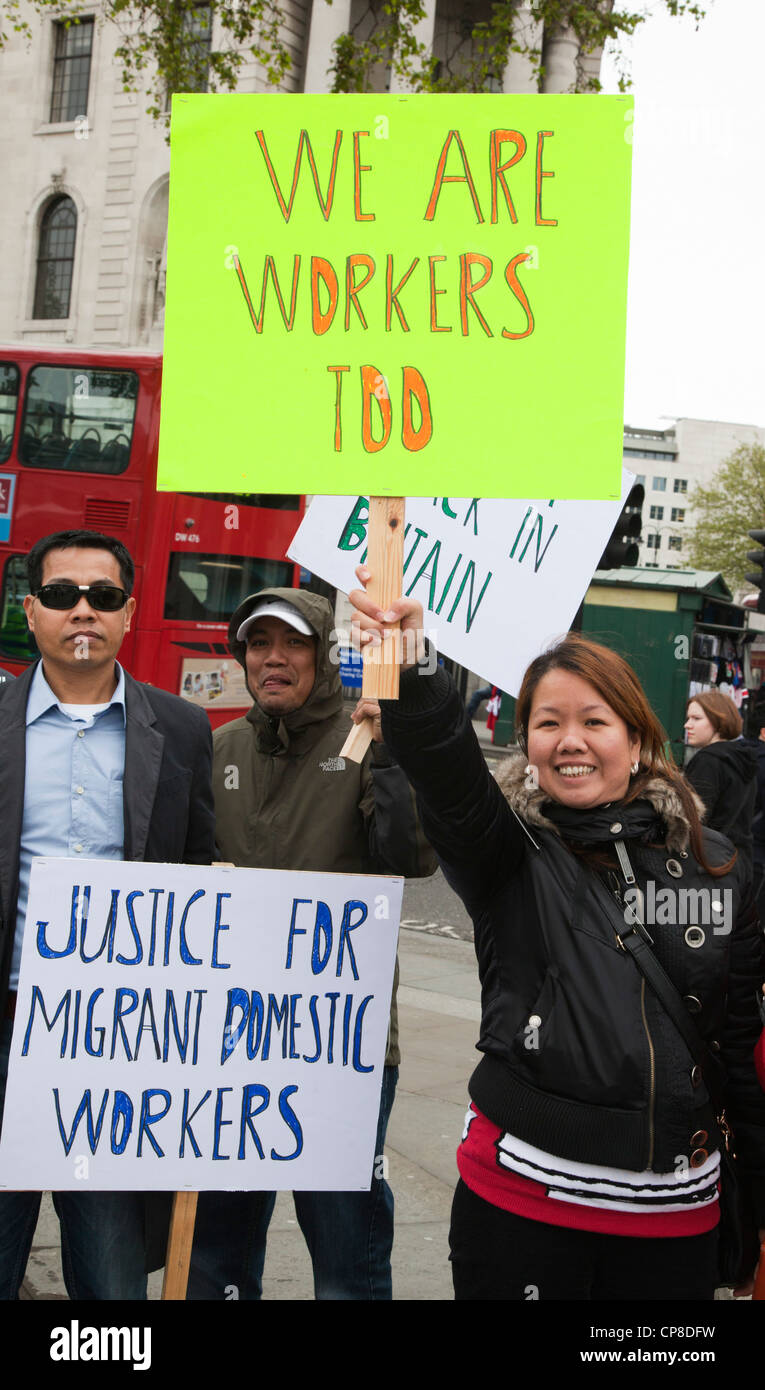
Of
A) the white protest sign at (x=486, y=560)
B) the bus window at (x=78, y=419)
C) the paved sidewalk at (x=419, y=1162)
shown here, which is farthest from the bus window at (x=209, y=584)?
the white protest sign at (x=486, y=560)

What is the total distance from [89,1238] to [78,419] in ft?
33.1

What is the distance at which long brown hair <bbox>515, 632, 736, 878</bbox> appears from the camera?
215cm

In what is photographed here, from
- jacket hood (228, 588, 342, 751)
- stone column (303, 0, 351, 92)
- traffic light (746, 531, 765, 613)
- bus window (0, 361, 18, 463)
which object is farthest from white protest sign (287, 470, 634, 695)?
stone column (303, 0, 351, 92)

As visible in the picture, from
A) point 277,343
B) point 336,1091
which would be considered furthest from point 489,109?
point 336,1091

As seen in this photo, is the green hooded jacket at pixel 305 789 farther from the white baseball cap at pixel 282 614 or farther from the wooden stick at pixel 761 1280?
the wooden stick at pixel 761 1280

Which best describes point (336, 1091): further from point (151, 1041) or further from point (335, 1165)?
point (151, 1041)

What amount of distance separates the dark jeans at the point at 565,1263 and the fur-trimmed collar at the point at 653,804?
0.60 meters

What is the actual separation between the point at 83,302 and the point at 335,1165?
3120 cm

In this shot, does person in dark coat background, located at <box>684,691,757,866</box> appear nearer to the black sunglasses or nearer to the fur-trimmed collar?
the fur-trimmed collar

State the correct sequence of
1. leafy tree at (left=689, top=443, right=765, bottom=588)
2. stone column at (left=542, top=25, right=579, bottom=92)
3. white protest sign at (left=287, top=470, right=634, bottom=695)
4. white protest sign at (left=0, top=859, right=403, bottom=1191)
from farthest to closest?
leafy tree at (left=689, top=443, right=765, bottom=588)
stone column at (left=542, top=25, right=579, bottom=92)
white protest sign at (left=287, top=470, right=634, bottom=695)
white protest sign at (left=0, top=859, right=403, bottom=1191)

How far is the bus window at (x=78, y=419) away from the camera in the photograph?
11.5m

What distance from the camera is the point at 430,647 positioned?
1986 millimetres

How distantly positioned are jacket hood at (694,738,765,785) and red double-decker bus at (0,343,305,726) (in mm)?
6668

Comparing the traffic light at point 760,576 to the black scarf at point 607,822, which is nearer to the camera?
the black scarf at point 607,822
